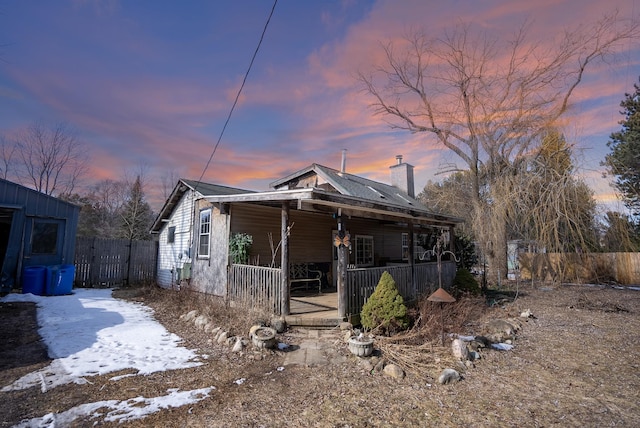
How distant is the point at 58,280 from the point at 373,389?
37.9ft

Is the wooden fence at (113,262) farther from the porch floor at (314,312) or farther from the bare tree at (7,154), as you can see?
the bare tree at (7,154)

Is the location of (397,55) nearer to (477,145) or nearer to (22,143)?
(477,145)

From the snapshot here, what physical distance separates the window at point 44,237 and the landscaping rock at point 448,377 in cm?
1366

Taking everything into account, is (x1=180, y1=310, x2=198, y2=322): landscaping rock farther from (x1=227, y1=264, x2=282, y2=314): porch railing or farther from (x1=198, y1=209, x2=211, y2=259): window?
(x1=198, y1=209, x2=211, y2=259): window

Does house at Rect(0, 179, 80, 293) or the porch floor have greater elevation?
house at Rect(0, 179, 80, 293)

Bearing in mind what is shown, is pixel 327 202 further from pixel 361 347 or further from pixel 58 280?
pixel 58 280

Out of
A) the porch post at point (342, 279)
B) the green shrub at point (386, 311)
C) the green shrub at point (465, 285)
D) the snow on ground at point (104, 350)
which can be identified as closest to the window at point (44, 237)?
the snow on ground at point (104, 350)

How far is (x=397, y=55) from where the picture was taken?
61.5ft

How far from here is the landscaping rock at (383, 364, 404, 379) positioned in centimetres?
459

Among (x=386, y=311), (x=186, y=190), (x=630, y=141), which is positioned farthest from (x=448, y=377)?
(x=630, y=141)

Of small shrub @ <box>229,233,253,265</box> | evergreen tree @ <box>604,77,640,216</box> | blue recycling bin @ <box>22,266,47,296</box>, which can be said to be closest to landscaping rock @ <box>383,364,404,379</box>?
small shrub @ <box>229,233,253,265</box>

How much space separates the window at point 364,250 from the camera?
44.7 feet

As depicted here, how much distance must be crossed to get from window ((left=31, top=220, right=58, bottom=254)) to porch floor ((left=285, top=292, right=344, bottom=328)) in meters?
9.64

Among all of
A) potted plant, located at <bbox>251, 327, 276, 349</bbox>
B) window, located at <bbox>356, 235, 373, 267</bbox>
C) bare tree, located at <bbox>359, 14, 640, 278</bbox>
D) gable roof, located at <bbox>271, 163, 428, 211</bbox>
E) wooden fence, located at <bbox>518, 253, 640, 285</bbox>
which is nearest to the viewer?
potted plant, located at <bbox>251, 327, 276, 349</bbox>
